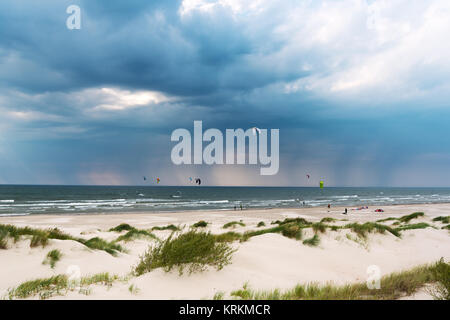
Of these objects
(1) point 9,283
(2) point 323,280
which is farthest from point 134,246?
(2) point 323,280

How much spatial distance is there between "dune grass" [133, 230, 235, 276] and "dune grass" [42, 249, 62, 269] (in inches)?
128

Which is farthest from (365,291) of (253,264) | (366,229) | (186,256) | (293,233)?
(366,229)

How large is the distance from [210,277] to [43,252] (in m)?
6.06

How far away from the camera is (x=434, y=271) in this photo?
5.96m

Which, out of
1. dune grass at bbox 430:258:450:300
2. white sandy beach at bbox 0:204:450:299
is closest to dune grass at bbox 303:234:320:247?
white sandy beach at bbox 0:204:450:299

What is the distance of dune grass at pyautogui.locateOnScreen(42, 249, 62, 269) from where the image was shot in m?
7.79

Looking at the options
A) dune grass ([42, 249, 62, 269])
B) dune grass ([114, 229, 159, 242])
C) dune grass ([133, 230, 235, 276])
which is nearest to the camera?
dune grass ([133, 230, 235, 276])

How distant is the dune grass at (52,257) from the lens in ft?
25.6

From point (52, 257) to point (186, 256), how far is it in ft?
16.2

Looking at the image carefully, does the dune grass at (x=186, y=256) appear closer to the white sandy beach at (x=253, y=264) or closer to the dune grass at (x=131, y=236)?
the white sandy beach at (x=253, y=264)

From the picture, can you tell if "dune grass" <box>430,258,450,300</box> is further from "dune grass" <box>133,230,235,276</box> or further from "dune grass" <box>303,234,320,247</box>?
"dune grass" <box>303,234,320,247</box>

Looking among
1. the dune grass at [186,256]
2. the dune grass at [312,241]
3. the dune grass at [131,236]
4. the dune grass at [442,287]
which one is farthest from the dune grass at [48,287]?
the dune grass at [131,236]

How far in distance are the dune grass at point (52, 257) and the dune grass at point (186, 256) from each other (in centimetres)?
326
